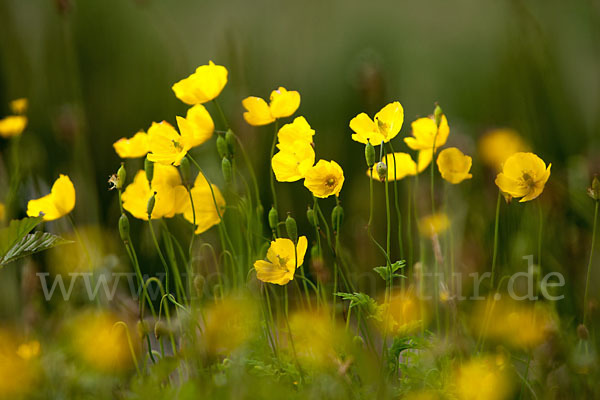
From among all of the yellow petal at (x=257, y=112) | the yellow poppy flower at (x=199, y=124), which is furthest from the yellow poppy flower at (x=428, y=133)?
the yellow poppy flower at (x=199, y=124)

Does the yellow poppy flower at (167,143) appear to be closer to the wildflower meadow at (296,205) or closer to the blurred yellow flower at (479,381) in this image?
the wildflower meadow at (296,205)

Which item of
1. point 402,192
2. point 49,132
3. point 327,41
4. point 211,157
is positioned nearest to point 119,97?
point 49,132

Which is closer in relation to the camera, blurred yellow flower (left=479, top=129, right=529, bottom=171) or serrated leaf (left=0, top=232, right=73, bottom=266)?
serrated leaf (left=0, top=232, right=73, bottom=266)

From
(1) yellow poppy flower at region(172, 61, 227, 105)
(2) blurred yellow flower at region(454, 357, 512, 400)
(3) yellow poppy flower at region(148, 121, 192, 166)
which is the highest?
(1) yellow poppy flower at region(172, 61, 227, 105)

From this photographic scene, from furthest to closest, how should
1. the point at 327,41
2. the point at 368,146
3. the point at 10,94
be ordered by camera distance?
the point at 327,41, the point at 10,94, the point at 368,146

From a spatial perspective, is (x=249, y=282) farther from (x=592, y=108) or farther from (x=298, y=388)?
(x=592, y=108)

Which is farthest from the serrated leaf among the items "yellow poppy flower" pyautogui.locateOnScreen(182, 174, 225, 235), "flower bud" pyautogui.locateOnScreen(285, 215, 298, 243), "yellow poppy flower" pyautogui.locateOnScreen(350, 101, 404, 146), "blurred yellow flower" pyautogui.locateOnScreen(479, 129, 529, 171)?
"blurred yellow flower" pyautogui.locateOnScreen(479, 129, 529, 171)

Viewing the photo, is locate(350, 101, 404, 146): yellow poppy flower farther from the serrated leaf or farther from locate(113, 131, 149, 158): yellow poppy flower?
the serrated leaf
